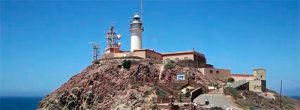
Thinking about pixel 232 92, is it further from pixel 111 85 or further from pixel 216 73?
pixel 111 85

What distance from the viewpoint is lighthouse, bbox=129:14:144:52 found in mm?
61812

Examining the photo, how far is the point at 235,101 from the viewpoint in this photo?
42750 millimetres

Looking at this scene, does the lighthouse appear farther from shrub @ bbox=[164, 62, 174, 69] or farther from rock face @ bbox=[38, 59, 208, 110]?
shrub @ bbox=[164, 62, 174, 69]

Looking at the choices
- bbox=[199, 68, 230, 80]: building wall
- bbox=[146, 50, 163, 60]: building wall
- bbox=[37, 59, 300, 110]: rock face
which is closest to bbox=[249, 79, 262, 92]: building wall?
bbox=[37, 59, 300, 110]: rock face

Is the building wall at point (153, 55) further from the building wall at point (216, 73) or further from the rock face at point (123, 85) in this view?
the building wall at point (216, 73)

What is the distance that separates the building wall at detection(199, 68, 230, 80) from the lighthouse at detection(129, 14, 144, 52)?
11090 mm

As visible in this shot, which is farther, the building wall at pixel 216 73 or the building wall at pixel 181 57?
the building wall at pixel 181 57

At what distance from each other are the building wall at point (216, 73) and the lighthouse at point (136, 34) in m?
11.1

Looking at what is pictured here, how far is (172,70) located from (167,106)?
42.0 feet

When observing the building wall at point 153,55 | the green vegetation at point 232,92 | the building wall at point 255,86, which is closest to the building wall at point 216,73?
the building wall at point 255,86

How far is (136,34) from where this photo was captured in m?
62.0

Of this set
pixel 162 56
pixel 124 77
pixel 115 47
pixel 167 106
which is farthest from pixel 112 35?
pixel 167 106

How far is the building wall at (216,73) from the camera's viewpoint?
2190 inches

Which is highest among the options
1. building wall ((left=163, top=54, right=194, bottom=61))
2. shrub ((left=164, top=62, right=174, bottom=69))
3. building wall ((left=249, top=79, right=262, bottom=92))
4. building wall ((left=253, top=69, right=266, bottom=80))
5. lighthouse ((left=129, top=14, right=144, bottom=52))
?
lighthouse ((left=129, top=14, right=144, bottom=52))
